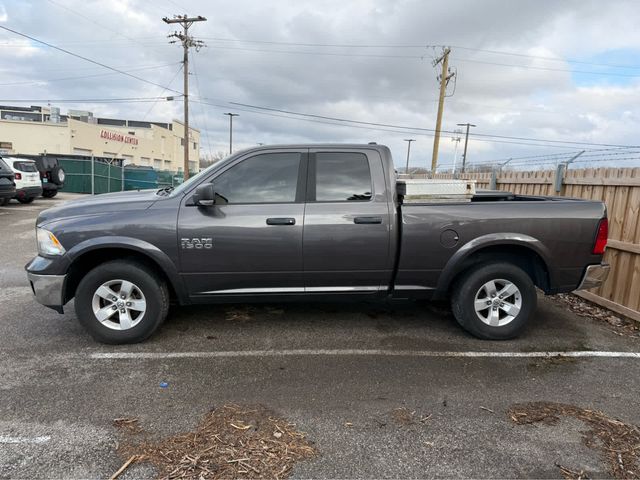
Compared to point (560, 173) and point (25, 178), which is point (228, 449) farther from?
point (25, 178)

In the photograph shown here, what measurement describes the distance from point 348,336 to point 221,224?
5.71 ft

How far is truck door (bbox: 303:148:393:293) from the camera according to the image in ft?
13.2

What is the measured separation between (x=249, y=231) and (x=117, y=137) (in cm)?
5239

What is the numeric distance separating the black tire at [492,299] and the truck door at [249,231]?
166 cm

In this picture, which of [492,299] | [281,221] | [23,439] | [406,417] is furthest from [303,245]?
[23,439]

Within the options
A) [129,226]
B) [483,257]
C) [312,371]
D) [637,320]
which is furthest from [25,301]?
[637,320]

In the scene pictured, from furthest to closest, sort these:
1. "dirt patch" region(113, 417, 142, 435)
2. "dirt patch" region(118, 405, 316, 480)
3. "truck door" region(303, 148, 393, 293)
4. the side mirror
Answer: "truck door" region(303, 148, 393, 293) < the side mirror < "dirt patch" region(113, 417, 142, 435) < "dirt patch" region(118, 405, 316, 480)

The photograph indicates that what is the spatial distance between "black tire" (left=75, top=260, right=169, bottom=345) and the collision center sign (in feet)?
162

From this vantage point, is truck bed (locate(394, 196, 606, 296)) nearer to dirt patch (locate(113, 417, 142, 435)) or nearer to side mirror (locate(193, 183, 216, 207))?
side mirror (locate(193, 183, 216, 207))

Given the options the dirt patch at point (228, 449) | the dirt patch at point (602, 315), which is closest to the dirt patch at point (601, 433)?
the dirt patch at point (228, 449)

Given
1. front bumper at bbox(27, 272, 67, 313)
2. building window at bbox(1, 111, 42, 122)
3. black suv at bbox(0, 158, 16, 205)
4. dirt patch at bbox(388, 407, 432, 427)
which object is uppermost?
building window at bbox(1, 111, 42, 122)

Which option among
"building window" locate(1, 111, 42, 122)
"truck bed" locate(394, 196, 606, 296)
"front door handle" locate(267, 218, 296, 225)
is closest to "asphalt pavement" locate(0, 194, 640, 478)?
"truck bed" locate(394, 196, 606, 296)

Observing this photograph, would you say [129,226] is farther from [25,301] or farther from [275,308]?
[25,301]

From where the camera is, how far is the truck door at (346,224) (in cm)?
403
